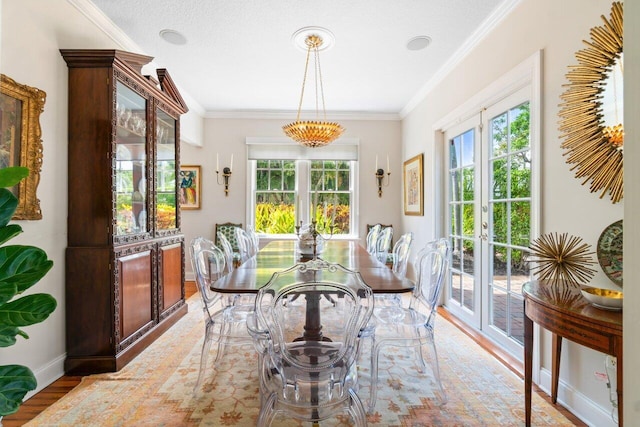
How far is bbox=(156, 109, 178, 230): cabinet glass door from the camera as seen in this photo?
3.21 m

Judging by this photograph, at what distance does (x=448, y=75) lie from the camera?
365 centimetres

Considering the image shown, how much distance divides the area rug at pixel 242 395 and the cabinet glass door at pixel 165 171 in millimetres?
1282

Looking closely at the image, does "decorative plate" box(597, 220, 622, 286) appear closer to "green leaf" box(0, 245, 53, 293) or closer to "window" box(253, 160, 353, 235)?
"green leaf" box(0, 245, 53, 293)

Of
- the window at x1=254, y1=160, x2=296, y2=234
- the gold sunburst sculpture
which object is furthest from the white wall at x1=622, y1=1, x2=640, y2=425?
the window at x1=254, y1=160, x2=296, y2=234

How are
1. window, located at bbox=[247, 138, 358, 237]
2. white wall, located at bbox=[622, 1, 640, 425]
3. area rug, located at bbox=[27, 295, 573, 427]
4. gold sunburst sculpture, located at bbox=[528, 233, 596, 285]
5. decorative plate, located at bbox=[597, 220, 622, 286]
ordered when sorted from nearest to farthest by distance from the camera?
white wall, located at bbox=[622, 1, 640, 425]
decorative plate, located at bbox=[597, 220, 622, 286]
gold sunburst sculpture, located at bbox=[528, 233, 596, 285]
area rug, located at bbox=[27, 295, 573, 427]
window, located at bbox=[247, 138, 358, 237]

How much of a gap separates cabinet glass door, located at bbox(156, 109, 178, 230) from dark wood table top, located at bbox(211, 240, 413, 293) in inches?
42.4

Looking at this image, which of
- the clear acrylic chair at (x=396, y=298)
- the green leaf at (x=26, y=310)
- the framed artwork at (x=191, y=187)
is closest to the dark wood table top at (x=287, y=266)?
the clear acrylic chair at (x=396, y=298)

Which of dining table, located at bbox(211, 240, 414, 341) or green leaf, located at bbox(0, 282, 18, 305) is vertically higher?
green leaf, located at bbox(0, 282, 18, 305)

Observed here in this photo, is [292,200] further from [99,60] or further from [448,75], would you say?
[99,60]

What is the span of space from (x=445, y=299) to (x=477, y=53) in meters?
2.72

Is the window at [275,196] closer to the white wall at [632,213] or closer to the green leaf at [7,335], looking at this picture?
the green leaf at [7,335]

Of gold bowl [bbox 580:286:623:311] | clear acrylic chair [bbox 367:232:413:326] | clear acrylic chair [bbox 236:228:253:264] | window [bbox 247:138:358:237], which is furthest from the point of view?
window [bbox 247:138:358:237]

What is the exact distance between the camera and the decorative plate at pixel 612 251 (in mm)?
1639

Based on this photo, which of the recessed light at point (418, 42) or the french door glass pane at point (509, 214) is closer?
the french door glass pane at point (509, 214)
